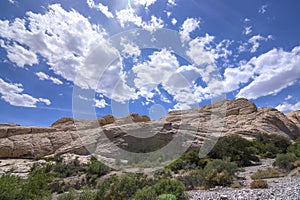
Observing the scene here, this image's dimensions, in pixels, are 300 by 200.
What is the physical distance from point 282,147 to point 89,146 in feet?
78.5

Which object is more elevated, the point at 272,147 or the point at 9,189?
the point at 272,147

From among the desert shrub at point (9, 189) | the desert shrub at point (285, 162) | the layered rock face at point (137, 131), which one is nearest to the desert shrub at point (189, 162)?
the desert shrub at point (285, 162)

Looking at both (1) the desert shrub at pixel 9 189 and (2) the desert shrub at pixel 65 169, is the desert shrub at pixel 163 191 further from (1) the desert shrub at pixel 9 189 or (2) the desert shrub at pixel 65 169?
(2) the desert shrub at pixel 65 169

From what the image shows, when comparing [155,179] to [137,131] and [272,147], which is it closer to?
[137,131]

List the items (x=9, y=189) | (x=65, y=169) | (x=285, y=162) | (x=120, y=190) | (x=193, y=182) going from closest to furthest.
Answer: (x=9, y=189) → (x=120, y=190) → (x=193, y=182) → (x=285, y=162) → (x=65, y=169)

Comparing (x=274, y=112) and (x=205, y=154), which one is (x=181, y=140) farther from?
(x=274, y=112)

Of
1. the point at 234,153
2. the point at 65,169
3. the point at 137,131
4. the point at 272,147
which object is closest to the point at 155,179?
the point at 234,153

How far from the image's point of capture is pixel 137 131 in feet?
89.5

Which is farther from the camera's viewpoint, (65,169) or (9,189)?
(65,169)

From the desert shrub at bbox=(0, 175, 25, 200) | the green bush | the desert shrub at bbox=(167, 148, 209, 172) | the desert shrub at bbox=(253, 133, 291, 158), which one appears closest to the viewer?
the desert shrub at bbox=(0, 175, 25, 200)

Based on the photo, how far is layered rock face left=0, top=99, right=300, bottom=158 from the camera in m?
26.5

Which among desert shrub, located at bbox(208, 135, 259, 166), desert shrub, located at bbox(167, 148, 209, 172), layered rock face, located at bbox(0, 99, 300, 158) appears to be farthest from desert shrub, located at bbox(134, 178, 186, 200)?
layered rock face, located at bbox(0, 99, 300, 158)

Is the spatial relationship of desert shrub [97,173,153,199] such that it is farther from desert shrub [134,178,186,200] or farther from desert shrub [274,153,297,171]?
desert shrub [274,153,297,171]

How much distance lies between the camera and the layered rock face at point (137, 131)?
1045 inches
